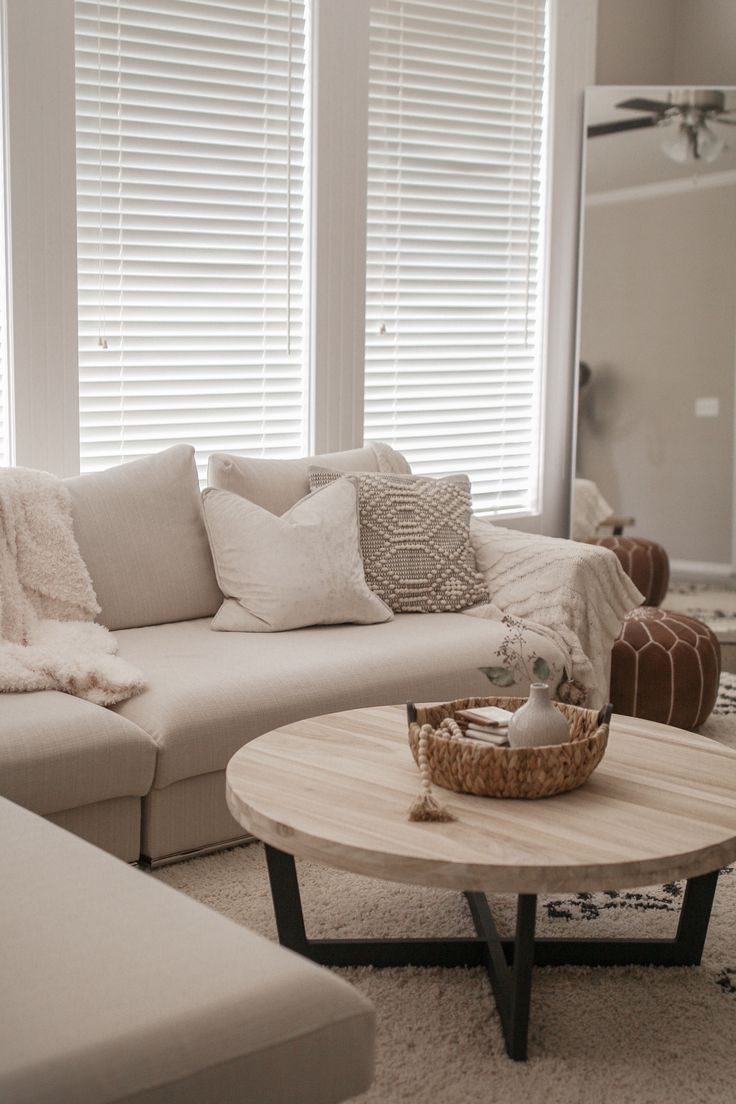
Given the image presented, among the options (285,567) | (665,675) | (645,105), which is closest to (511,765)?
(285,567)

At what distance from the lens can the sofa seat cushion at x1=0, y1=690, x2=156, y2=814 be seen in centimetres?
231

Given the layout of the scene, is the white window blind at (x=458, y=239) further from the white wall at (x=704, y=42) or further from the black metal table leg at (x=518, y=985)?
the black metal table leg at (x=518, y=985)

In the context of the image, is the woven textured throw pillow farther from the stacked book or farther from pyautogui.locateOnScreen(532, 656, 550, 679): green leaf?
pyautogui.locateOnScreen(532, 656, 550, 679): green leaf

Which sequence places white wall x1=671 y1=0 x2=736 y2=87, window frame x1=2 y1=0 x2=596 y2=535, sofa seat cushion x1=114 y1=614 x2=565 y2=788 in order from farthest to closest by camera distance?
white wall x1=671 y1=0 x2=736 y2=87, window frame x1=2 y1=0 x2=596 y2=535, sofa seat cushion x1=114 y1=614 x2=565 y2=788

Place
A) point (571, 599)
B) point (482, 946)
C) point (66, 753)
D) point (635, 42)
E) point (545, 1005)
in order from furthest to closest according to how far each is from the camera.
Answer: point (635, 42) → point (571, 599) → point (66, 753) → point (482, 946) → point (545, 1005)

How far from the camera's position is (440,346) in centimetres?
459

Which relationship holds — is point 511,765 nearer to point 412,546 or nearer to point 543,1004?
point 543,1004

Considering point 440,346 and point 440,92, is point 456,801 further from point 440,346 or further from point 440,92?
point 440,92

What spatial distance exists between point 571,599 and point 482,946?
4.58ft

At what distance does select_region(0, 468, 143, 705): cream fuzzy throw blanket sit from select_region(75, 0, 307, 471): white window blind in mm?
621

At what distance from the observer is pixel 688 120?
4.88 meters

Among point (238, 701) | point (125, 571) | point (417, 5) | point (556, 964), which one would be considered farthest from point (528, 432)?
point (556, 964)

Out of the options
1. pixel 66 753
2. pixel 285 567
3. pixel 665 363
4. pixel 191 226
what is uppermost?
pixel 191 226

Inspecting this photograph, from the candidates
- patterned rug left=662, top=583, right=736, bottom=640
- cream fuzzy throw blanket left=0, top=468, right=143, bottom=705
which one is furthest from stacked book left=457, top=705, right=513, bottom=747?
patterned rug left=662, top=583, right=736, bottom=640
